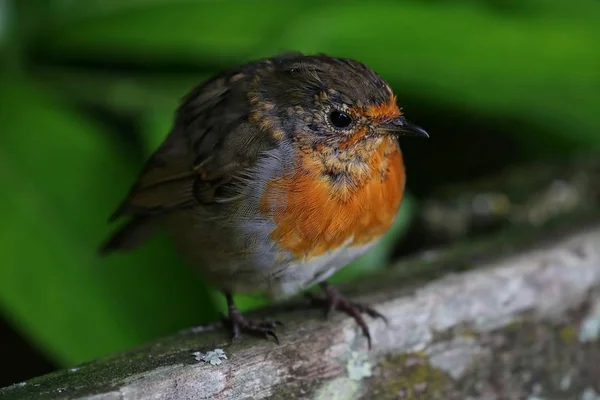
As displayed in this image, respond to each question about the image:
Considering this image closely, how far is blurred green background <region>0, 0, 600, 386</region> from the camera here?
2.62 m

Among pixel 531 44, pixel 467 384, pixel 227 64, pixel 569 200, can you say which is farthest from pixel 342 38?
pixel 467 384

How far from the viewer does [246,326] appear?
2025 millimetres

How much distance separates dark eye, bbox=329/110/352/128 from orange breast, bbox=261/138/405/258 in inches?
3.9

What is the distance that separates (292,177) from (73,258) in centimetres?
103

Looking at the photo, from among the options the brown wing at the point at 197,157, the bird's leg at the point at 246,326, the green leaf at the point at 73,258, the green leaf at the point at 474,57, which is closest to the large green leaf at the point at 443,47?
the green leaf at the point at 474,57

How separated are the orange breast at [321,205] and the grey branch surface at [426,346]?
0.72ft

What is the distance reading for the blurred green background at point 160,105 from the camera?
262 centimetres

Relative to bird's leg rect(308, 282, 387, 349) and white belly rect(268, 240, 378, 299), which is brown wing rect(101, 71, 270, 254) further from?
bird's leg rect(308, 282, 387, 349)

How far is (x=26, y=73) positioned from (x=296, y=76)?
5.94 feet

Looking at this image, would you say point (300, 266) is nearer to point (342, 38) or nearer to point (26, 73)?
point (342, 38)

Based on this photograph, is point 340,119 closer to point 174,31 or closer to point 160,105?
point 160,105

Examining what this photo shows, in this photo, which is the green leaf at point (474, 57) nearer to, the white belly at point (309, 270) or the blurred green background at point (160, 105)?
the blurred green background at point (160, 105)

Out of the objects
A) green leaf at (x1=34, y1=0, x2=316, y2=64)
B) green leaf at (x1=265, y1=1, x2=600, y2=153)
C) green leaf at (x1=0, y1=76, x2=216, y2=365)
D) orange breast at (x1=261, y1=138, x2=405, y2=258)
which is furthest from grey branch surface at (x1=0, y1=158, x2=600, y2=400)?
green leaf at (x1=34, y1=0, x2=316, y2=64)

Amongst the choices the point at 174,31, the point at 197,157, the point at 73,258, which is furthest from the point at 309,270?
the point at 174,31
